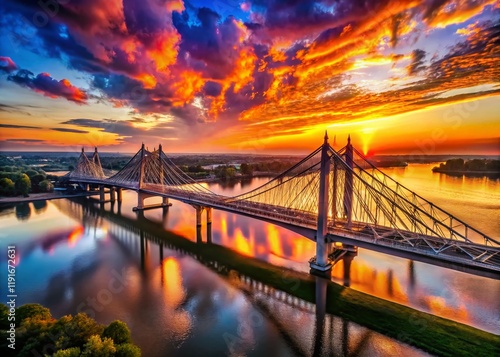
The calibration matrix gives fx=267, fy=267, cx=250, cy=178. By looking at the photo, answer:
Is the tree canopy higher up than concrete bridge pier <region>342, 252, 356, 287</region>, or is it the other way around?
the tree canopy

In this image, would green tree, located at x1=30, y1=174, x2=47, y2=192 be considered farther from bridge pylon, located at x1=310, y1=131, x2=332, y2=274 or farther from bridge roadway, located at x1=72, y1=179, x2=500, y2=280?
bridge pylon, located at x1=310, y1=131, x2=332, y2=274

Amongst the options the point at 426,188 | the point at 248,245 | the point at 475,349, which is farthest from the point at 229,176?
the point at 475,349

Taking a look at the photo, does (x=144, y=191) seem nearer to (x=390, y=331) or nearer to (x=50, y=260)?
(x=50, y=260)

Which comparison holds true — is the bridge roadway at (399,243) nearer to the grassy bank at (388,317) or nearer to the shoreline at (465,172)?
the grassy bank at (388,317)

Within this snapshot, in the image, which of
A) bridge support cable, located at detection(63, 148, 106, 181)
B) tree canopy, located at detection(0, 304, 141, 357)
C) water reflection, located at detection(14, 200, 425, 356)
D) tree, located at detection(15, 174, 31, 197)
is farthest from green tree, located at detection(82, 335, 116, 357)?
bridge support cable, located at detection(63, 148, 106, 181)

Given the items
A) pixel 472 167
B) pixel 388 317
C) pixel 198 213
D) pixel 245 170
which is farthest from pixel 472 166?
pixel 388 317

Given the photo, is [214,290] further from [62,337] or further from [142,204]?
[142,204]
